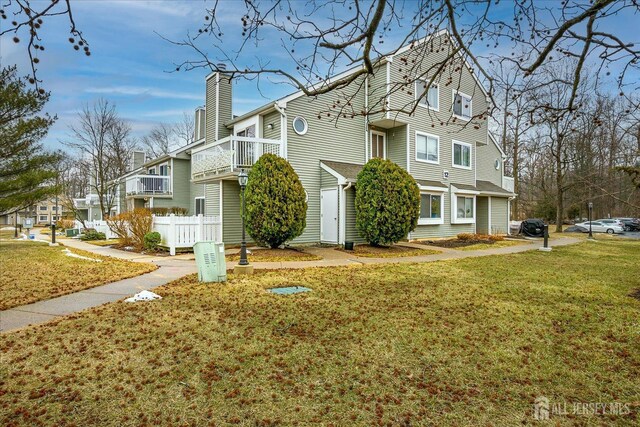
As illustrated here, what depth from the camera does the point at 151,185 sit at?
2322 centimetres

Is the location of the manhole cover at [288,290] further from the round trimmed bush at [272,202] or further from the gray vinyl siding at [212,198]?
the gray vinyl siding at [212,198]

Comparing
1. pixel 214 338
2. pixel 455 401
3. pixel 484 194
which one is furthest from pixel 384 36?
pixel 484 194

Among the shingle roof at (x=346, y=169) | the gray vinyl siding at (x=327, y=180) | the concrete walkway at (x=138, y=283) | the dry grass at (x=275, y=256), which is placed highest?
the shingle roof at (x=346, y=169)

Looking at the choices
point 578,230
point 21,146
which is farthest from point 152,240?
point 578,230

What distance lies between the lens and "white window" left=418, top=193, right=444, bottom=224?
723 inches

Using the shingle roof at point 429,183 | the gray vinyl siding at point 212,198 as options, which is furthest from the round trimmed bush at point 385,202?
the gray vinyl siding at point 212,198

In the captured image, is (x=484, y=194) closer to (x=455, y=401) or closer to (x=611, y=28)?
(x=611, y=28)

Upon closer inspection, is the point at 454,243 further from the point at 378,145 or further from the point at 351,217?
the point at 378,145

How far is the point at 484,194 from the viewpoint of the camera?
2188 cm

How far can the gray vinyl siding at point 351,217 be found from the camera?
52.1 ft

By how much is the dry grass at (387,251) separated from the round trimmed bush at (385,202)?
363 millimetres

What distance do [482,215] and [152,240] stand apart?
64.2ft

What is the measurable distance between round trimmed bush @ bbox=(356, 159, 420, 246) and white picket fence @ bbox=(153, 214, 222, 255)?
19.5 feet

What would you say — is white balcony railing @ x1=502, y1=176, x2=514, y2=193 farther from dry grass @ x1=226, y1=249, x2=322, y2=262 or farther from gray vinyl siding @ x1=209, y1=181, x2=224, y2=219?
gray vinyl siding @ x1=209, y1=181, x2=224, y2=219
